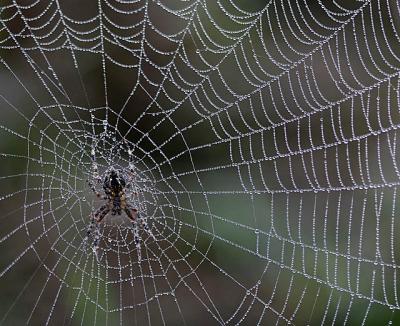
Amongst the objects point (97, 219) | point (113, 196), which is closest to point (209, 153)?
point (97, 219)

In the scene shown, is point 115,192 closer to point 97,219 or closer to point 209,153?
point 97,219

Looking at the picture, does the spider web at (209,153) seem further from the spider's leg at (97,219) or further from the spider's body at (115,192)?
the spider's body at (115,192)

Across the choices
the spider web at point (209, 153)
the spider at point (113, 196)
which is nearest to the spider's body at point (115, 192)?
the spider at point (113, 196)

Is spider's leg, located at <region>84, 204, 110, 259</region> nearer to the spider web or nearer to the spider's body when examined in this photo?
the spider's body

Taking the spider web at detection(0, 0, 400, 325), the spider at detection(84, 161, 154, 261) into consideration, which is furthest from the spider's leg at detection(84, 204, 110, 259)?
the spider web at detection(0, 0, 400, 325)

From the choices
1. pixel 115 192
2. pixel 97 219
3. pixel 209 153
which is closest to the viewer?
pixel 115 192

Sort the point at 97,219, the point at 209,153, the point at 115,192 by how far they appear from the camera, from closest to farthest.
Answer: the point at 115,192, the point at 97,219, the point at 209,153

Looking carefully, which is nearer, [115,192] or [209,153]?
[115,192]

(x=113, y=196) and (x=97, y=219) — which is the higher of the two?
(x=113, y=196)

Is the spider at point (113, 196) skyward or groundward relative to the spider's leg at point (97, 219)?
skyward

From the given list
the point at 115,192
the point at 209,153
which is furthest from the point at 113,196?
the point at 209,153

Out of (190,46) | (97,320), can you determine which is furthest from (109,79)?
(97,320)

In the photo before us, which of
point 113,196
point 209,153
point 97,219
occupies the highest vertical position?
point 209,153
